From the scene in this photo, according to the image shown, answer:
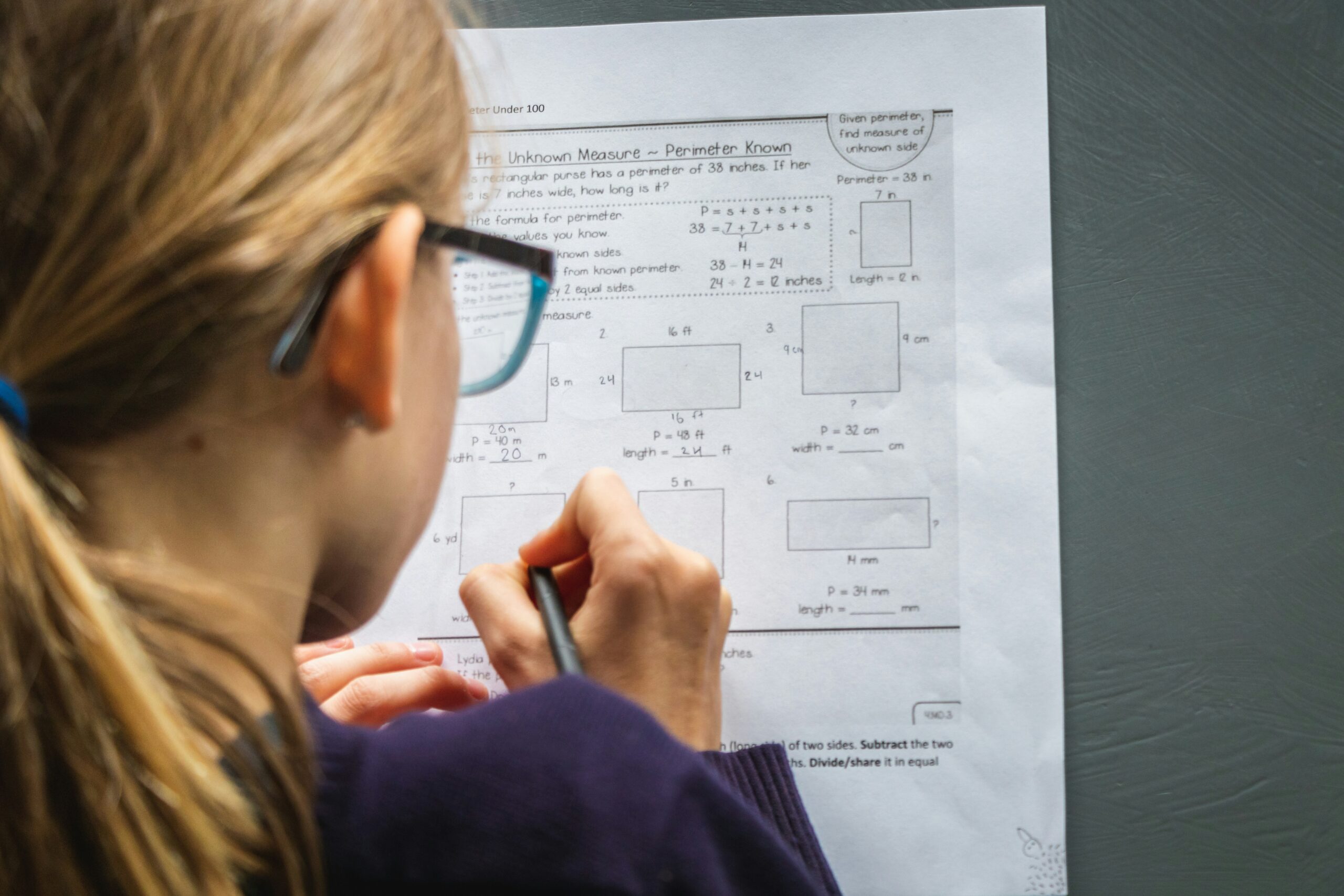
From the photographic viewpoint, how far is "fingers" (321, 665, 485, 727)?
0.47 metres

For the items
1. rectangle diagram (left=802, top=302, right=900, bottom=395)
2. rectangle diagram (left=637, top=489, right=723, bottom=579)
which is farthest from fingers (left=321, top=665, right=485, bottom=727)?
rectangle diagram (left=802, top=302, right=900, bottom=395)

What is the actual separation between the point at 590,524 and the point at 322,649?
0.17m

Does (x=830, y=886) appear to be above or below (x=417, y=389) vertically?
below

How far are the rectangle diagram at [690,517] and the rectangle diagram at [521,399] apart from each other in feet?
0.25

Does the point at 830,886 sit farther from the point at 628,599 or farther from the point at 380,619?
the point at 380,619

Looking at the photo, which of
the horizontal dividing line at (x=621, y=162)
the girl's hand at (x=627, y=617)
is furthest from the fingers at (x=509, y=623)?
the horizontal dividing line at (x=621, y=162)

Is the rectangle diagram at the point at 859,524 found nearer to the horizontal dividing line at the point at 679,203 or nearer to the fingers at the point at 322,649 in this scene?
the horizontal dividing line at the point at 679,203

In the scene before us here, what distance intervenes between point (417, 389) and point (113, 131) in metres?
0.12

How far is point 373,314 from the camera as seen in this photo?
307mm

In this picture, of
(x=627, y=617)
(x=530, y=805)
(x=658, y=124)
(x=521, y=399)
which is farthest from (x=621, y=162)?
(x=530, y=805)

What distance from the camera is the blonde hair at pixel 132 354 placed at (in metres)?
0.26

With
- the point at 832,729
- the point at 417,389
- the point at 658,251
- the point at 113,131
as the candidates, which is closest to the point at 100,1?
the point at 113,131

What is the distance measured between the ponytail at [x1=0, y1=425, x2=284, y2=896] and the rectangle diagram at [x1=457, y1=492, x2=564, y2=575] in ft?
0.77

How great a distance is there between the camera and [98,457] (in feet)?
0.97
